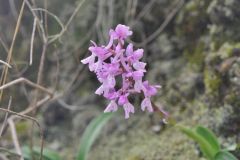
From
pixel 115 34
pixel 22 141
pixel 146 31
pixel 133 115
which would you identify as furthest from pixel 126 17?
pixel 115 34

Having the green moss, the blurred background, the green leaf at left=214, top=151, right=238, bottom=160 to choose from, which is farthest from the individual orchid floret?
the green moss

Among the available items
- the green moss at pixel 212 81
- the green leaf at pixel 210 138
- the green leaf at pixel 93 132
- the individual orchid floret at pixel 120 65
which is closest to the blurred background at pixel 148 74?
the green moss at pixel 212 81

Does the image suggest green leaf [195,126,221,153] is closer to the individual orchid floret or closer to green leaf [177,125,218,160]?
green leaf [177,125,218,160]

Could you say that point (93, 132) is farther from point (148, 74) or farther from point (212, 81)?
point (148, 74)

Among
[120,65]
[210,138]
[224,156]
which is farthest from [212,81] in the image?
[120,65]

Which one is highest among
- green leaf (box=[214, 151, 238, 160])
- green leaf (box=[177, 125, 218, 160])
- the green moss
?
the green moss

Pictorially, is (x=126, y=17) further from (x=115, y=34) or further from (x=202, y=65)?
(x=115, y=34)

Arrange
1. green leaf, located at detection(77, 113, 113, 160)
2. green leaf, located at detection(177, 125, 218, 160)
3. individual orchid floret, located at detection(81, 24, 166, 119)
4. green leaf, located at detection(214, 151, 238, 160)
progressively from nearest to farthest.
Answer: individual orchid floret, located at detection(81, 24, 166, 119) → green leaf, located at detection(214, 151, 238, 160) → green leaf, located at detection(177, 125, 218, 160) → green leaf, located at detection(77, 113, 113, 160)

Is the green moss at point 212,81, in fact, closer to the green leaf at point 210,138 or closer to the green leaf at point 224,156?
the green leaf at point 210,138

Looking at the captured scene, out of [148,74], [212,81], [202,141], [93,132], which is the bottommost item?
[202,141]
